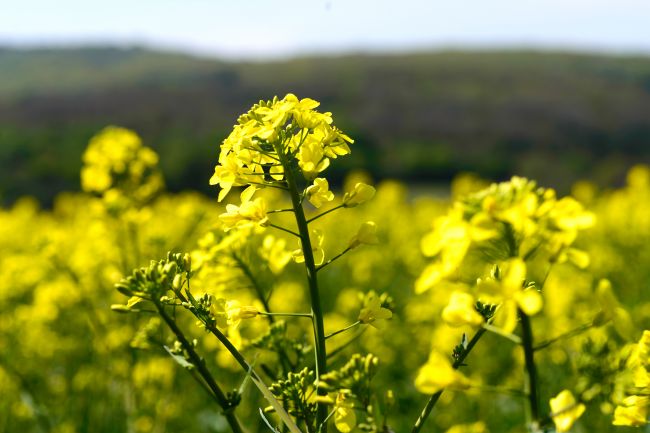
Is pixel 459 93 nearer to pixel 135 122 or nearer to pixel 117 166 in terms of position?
pixel 135 122

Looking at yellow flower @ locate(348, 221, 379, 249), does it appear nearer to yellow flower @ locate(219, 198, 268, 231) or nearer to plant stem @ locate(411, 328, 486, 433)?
yellow flower @ locate(219, 198, 268, 231)

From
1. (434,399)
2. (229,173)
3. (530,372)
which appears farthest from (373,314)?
(530,372)

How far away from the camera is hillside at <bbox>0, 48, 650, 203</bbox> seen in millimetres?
34719

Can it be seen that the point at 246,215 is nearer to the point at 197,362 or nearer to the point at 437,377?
the point at 197,362

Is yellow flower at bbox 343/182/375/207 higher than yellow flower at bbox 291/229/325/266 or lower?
higher

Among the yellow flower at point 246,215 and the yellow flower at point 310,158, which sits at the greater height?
the yellow flower at point 310,158

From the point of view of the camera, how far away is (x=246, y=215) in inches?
79.0

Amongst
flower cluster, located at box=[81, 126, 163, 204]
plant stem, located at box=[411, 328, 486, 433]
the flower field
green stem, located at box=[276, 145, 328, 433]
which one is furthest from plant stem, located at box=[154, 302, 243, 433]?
flower cluster, located at box=[81, 126, 163, 204]

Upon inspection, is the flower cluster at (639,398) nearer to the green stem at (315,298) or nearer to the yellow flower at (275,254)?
the green stem at (315,298)

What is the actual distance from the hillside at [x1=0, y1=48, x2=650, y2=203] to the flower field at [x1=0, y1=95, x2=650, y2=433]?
21.6m

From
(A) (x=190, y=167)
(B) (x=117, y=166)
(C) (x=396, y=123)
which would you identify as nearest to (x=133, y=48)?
(C) (x=396, y=123)

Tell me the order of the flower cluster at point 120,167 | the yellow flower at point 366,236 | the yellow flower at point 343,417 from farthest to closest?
1. the flower cluster at point 120,167
2. the yellow flower at point 366,236
3. the yellow flower at point 343,417

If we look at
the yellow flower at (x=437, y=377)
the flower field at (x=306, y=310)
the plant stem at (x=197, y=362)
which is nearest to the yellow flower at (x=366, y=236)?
the flower field at (x=306, y=310)

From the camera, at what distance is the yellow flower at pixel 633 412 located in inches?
66.7
